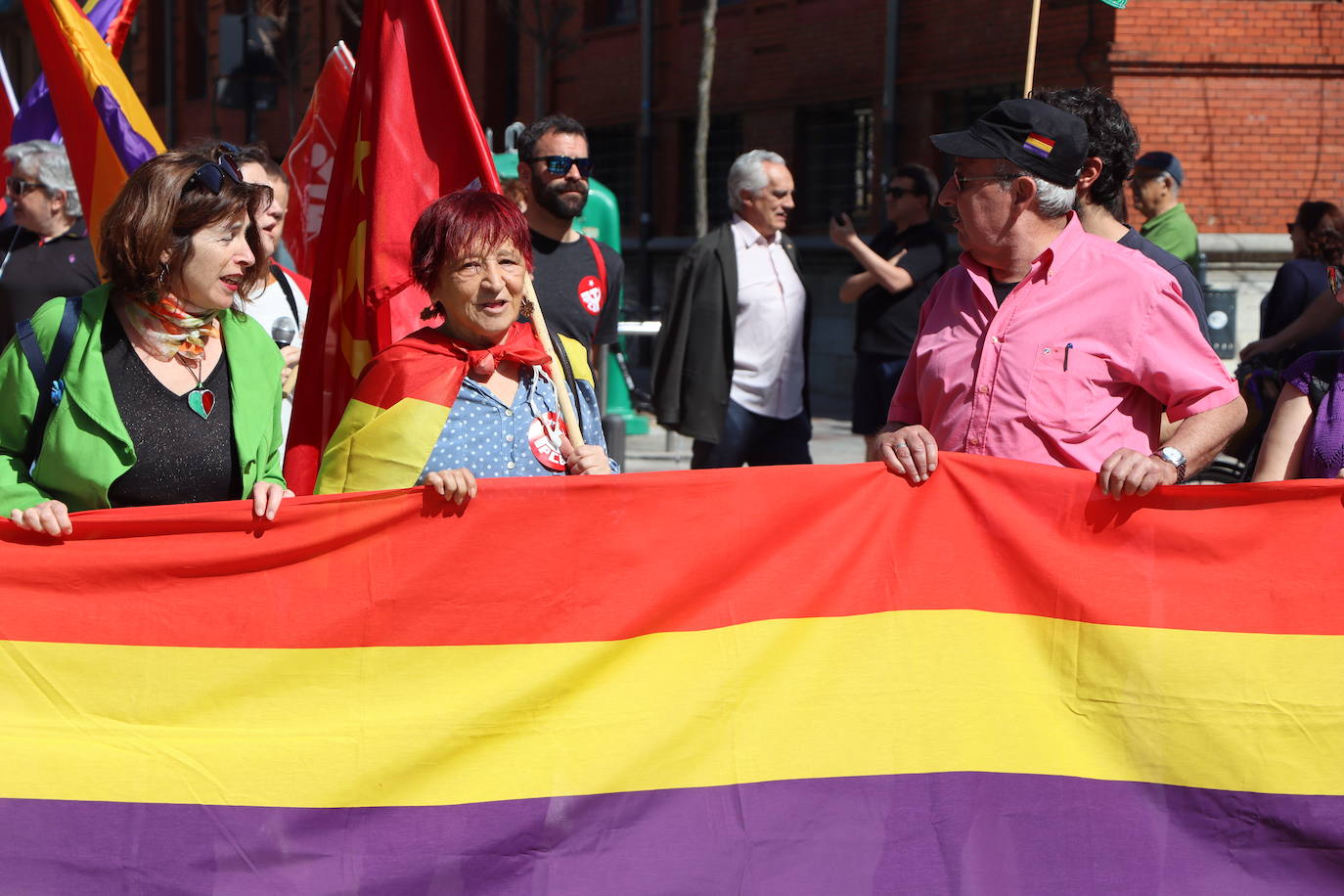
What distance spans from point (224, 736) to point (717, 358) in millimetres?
3723

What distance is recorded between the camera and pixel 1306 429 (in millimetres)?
3871

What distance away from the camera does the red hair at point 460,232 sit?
373 cm

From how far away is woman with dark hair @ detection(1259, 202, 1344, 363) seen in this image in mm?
8109

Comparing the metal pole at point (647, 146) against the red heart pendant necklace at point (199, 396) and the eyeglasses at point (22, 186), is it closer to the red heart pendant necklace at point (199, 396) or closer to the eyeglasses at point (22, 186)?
the eyeglasses at point (22, 186)

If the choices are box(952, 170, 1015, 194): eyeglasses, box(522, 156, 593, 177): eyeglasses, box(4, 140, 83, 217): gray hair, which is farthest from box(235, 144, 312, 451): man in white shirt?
box(952, 170, 1015, 194): eyeglasses

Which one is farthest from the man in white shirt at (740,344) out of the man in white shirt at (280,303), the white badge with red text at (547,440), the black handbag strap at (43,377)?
the black handbag strap at (43,377)

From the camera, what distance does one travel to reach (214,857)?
3404mm

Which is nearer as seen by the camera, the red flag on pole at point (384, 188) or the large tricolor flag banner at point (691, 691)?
the large tricolor flag banner at point (691, 691)

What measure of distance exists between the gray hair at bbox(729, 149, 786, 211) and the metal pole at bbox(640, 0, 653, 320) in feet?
53.2

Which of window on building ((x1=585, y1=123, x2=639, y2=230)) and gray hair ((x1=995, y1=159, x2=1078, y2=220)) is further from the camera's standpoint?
window on building ((x1=585, y1=123, x2=639, y2=230))

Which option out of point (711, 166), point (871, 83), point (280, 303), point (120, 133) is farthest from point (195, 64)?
point (280, 303)

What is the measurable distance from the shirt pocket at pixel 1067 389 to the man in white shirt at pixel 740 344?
3.26 metres

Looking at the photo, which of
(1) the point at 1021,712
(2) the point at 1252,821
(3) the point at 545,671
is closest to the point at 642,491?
(3) the point at 545,671

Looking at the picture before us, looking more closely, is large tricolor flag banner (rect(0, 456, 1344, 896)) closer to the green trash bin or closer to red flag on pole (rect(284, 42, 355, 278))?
red flag on pole (rect(284, 42, 355, 278))
